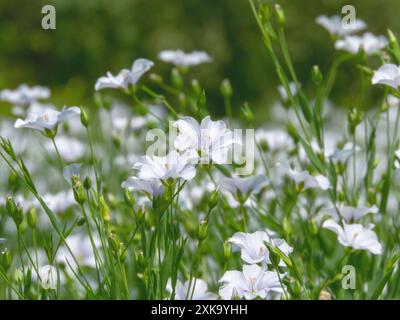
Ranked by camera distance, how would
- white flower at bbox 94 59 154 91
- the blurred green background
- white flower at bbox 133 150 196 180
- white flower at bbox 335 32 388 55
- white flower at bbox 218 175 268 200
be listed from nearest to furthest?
1. white flower at bbox 133 150 196 180
2. white flower at bbox 218 175 268 200
3. white flower at bbox 94 59 154 91
4. white flower at bbox 335 32 388 55
5. the blurred green background

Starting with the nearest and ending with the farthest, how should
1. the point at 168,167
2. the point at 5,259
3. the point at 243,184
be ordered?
1. the point at 168,167
2. the point at 5,259
3. the point at 243,184

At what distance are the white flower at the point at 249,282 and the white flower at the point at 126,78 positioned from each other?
0.51 m

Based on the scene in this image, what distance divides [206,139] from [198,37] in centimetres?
383

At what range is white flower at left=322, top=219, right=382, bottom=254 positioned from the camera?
1345mm

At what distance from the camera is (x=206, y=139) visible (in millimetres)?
1243

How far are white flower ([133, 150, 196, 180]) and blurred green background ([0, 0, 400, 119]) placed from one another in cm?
369

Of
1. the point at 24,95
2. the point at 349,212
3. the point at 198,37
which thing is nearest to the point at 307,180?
the point at 349,212

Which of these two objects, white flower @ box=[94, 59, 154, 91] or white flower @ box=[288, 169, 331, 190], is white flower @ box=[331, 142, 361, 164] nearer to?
white flower @ box=[288, 169, 331, 190]

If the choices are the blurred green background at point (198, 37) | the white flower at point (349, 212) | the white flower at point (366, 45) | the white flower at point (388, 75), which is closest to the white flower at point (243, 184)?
the white flower at point (349, 212)

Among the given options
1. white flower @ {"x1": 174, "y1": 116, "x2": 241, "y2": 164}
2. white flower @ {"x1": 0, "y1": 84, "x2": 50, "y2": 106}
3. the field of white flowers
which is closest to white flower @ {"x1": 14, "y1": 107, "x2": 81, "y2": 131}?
the field of white flowers

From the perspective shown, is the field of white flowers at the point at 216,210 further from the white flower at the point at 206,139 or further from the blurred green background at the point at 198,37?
the blurred green background at the point at 198,37

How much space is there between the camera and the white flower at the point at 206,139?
1.22 meters

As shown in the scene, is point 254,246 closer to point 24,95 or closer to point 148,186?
point 148,186

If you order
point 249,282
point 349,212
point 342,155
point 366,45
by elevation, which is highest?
point 366,45
